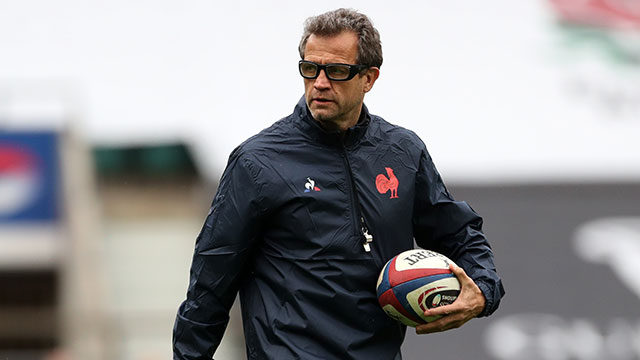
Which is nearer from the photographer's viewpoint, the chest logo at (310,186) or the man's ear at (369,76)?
the chest logo at (310,186)

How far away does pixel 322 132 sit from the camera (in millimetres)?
4012

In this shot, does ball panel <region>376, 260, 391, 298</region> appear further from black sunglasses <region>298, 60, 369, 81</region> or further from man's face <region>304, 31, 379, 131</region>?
black sunglasses <region>298, 60, 369, 81</region>

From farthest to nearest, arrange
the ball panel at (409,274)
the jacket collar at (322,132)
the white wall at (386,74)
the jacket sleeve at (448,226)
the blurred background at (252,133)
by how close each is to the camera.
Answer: the white wall at (386,74)
the blurred background at (252,133)
the jacket sleeve at (448,226)
the jacket collar at (322,132)
the ball panel at (409,274)

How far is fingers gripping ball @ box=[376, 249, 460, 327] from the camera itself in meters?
3.92

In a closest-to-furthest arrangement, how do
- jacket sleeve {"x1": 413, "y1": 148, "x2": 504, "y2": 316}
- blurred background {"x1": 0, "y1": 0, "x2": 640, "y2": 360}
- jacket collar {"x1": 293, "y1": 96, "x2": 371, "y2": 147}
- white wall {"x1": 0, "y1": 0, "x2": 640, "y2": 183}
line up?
jacket collar {"x1": 293, "y1": 96, "x2": 371, "y2": 147} < jacket sleeve {"x1": 413, "y1": 148, "x2": 504, "y2": 316} < blurred background {"x1": 0, "y1": 0, "x2": 640, "y2": 360} < white wall {"x1": 0, "y1": 0, "x2": 640, "y2": 183}

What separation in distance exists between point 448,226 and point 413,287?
1.19 feet

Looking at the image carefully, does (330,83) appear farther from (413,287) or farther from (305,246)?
(413,287)

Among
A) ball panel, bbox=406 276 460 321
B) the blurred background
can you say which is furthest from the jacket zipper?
the blurred background

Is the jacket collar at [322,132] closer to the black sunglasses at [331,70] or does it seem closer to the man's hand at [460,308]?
the black sunglasses at [331,70]

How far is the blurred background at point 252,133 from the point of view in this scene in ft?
44.9

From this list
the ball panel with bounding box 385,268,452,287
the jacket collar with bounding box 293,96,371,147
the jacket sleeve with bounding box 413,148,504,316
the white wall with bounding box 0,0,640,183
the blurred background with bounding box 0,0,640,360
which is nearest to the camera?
the ball panel with bounding box 385,268,452,287

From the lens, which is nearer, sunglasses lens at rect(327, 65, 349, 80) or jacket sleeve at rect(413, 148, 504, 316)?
sunglasses lens at rect(327, 65, 349, 80)

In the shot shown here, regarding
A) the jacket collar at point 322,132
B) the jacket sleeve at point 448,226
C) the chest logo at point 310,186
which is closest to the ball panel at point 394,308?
the jacket sleeve at point 448,226

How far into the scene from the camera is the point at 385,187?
4039mm
